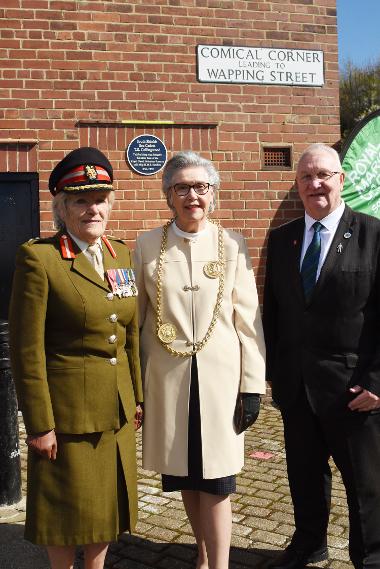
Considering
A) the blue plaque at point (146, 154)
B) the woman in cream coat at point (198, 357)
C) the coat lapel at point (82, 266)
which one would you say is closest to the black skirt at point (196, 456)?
the woman in cream coat at point (198, 357)

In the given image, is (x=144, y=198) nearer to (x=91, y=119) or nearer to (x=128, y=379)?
(x=91, y=119)

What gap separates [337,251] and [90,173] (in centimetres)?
113

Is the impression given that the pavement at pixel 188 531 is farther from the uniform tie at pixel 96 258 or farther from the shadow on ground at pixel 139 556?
the uniform tie at pixel 96 258

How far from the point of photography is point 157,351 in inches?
106

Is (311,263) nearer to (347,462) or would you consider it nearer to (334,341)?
(334,341)

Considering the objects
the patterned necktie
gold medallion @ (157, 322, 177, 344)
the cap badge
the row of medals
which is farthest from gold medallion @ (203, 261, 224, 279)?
the cap badge

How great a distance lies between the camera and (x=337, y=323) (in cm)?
267

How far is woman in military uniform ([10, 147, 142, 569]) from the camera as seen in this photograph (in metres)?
2.31

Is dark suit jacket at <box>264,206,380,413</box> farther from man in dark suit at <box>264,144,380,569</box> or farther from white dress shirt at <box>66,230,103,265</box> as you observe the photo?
white dress shirt at <box>66,230,103,265</box>

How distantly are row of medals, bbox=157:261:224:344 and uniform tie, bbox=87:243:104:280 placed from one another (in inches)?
14.8

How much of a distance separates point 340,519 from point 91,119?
3856mm

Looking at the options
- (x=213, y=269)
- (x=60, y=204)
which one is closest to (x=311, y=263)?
(x=213, y=269)

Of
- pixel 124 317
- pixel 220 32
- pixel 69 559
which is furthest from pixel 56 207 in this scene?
pixel 220 32

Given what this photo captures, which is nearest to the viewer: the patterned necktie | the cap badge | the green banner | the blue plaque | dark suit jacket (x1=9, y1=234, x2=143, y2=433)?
dark suit jacket (x1=9, y1=234, x2=143, y2=433)
